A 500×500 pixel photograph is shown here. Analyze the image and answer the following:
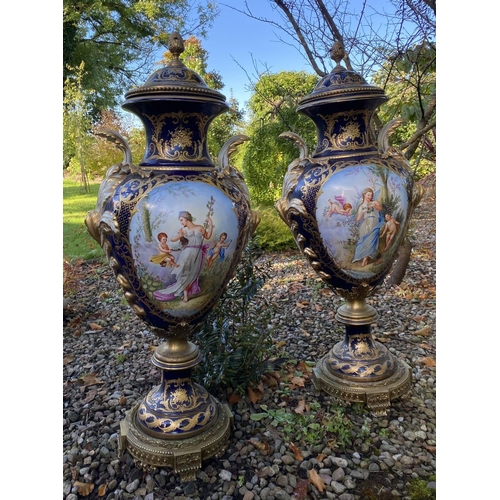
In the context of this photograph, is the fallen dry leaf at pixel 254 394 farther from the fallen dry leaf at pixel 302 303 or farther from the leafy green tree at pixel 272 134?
the leafy green tree at pixel 272 134

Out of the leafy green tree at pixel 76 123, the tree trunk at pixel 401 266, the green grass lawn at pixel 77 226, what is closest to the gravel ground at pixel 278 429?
the tree trunk at pixel 401 266

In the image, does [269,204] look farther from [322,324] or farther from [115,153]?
[322,324]

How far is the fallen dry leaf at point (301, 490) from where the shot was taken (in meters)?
1.53

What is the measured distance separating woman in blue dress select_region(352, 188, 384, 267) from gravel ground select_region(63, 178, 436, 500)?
30.9 inches

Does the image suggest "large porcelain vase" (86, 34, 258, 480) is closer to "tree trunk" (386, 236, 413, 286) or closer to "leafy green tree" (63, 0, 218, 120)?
"tree trunk" (386, 236, 413, 286)

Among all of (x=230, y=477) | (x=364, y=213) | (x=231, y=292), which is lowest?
(x=230, y=477)

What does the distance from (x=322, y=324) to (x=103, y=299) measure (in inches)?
79.9

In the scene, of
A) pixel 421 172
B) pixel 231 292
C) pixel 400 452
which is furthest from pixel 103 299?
pixel 421 172

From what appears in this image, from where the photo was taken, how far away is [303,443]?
1800 mm

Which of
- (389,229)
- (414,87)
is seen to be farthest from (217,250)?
(414,87)

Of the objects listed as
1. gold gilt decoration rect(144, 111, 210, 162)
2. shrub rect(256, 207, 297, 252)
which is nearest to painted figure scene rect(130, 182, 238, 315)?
gold gilt decoration rect(144, 111, 210, 162)

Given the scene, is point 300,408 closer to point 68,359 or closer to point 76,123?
point 68,359

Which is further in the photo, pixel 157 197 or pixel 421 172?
pixel 421 172

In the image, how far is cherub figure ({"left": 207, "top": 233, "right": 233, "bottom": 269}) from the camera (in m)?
1.56
